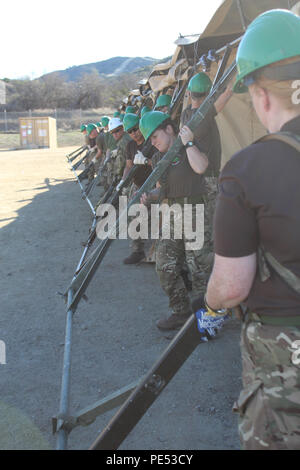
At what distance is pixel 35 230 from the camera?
843 cm

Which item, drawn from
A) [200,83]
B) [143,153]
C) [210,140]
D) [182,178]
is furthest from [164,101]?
[182,178]

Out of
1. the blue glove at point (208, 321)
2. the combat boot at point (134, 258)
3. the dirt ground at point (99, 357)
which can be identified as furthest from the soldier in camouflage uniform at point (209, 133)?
the blue glove at point (208, 321)

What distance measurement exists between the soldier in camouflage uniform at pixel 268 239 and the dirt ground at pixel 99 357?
1.47 meters

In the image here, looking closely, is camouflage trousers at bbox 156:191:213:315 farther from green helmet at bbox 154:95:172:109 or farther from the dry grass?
the dry grass

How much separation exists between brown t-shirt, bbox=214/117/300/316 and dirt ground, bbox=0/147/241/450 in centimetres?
169

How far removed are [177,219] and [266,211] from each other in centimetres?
271

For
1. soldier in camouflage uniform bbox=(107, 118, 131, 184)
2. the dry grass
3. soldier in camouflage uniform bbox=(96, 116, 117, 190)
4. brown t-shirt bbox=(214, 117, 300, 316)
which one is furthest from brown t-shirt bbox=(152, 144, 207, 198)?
the dry grass

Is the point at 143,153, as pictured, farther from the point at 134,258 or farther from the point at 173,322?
the point at 173,322

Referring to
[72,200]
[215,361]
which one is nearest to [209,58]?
[215,361]

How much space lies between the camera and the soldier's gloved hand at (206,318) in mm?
1624

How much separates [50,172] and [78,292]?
14445mm

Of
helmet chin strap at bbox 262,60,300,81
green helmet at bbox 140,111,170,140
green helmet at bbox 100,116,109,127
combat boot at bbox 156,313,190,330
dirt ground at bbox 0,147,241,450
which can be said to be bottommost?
dirt ground at bbox 0,147,241,450

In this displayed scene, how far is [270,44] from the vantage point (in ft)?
4.43

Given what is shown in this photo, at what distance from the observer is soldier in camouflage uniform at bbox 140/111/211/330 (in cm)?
387
